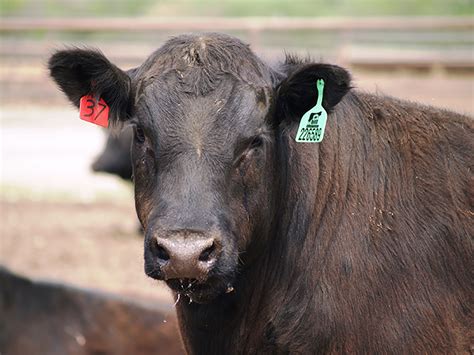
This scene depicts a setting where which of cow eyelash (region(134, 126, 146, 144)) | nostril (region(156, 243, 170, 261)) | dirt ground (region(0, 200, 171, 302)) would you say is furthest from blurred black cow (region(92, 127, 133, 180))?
nostril (region(156, 243, 170, 261))

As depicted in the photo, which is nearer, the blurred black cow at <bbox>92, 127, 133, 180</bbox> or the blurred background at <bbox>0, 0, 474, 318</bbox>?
the blurred background at <bbox>0, 0, 474, 318</bbox>

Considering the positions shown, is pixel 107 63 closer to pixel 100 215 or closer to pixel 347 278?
pixel 347 278

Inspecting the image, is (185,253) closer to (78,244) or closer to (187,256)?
(187,256)

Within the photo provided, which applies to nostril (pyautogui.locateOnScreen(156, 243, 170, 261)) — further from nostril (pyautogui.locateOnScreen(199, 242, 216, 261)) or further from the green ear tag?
the green ear tag

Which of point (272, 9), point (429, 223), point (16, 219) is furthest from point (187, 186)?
point (272, 9)

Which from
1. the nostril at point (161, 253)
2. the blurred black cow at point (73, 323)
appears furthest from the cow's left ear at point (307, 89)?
the blurred black cow at point (73, 323)

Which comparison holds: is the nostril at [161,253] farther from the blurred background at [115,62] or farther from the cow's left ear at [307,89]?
the blurred background at [115,62]

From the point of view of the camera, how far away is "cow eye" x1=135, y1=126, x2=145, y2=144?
15.3ft

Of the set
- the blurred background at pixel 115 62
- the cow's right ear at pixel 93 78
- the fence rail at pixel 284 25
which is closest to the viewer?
the cow's right ear at pixel 93 78

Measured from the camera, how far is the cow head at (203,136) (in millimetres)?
4172

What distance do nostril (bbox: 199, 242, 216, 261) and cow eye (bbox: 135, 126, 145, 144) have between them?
0.77m

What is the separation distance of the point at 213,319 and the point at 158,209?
0.82 m

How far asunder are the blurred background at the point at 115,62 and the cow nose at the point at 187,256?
7.47m

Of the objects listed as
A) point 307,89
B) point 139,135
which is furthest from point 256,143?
point 139,135
